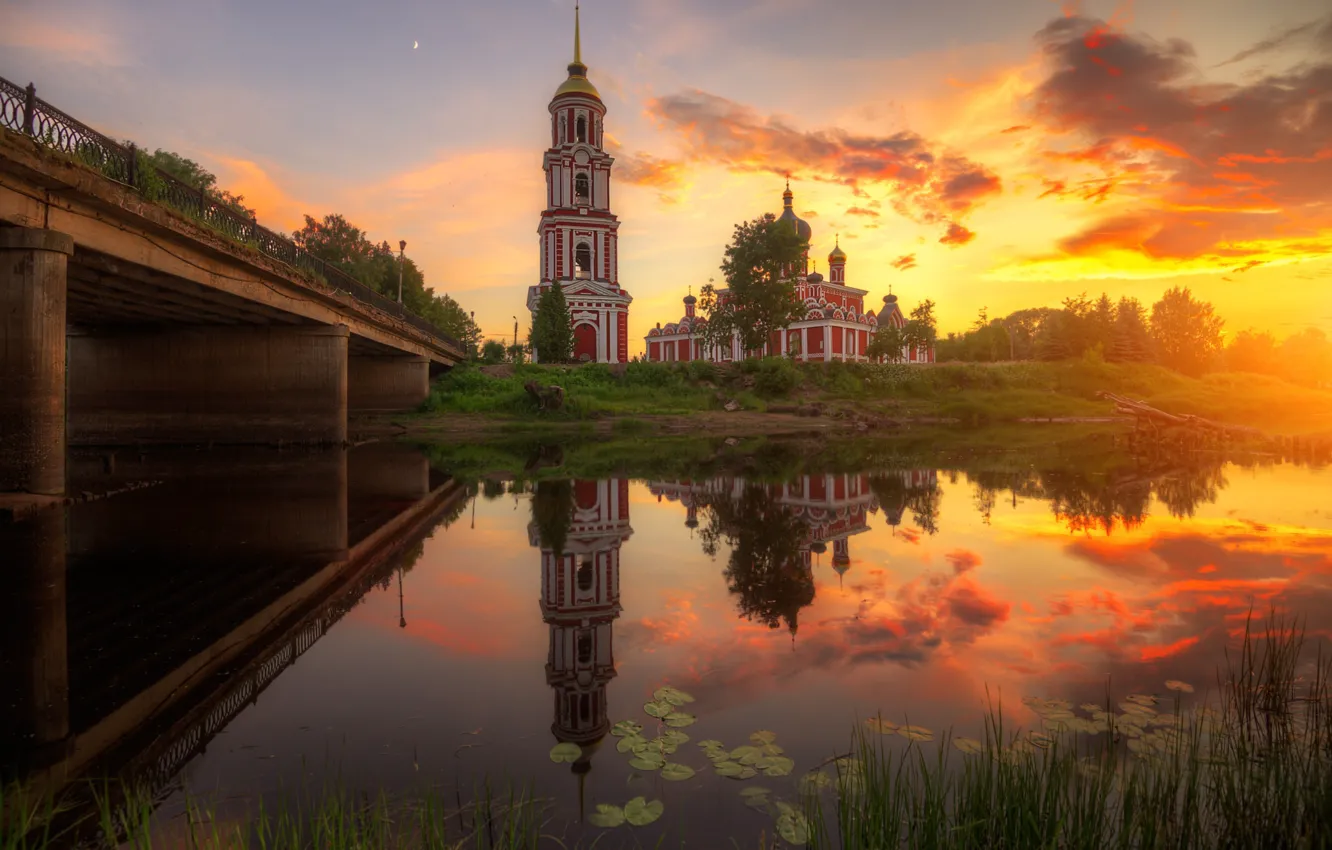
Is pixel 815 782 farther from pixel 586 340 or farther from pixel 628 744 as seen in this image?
pixel 586 340

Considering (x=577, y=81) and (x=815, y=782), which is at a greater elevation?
(x=577, y=81)

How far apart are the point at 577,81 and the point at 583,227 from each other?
1325cm

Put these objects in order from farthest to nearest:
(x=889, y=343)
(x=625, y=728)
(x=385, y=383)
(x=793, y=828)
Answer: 1. (x=889, y=343)
2. (x=385, y=383)
3. (x=625, y=728)
4. (x=793, y=828)

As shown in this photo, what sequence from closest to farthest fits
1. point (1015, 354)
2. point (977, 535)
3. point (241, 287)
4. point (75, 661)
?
A: 1. point (75, 661)
2. point (977, 535)
3. point (241, 287)
4. point (1015, 354)

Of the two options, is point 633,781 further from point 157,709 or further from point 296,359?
point 296,359

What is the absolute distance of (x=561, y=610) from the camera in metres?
6.80

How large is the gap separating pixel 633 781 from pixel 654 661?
5.71 ft

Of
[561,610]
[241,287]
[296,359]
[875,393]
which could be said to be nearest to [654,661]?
[561,610]

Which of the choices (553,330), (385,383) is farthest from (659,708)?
(553,330)

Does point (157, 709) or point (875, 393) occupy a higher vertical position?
point (875, 393)

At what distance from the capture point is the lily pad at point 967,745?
13.0ft

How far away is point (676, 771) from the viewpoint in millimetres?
3787

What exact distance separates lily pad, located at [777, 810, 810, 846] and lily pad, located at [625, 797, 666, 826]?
23.6 inches

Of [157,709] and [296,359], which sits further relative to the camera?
[296,359]
